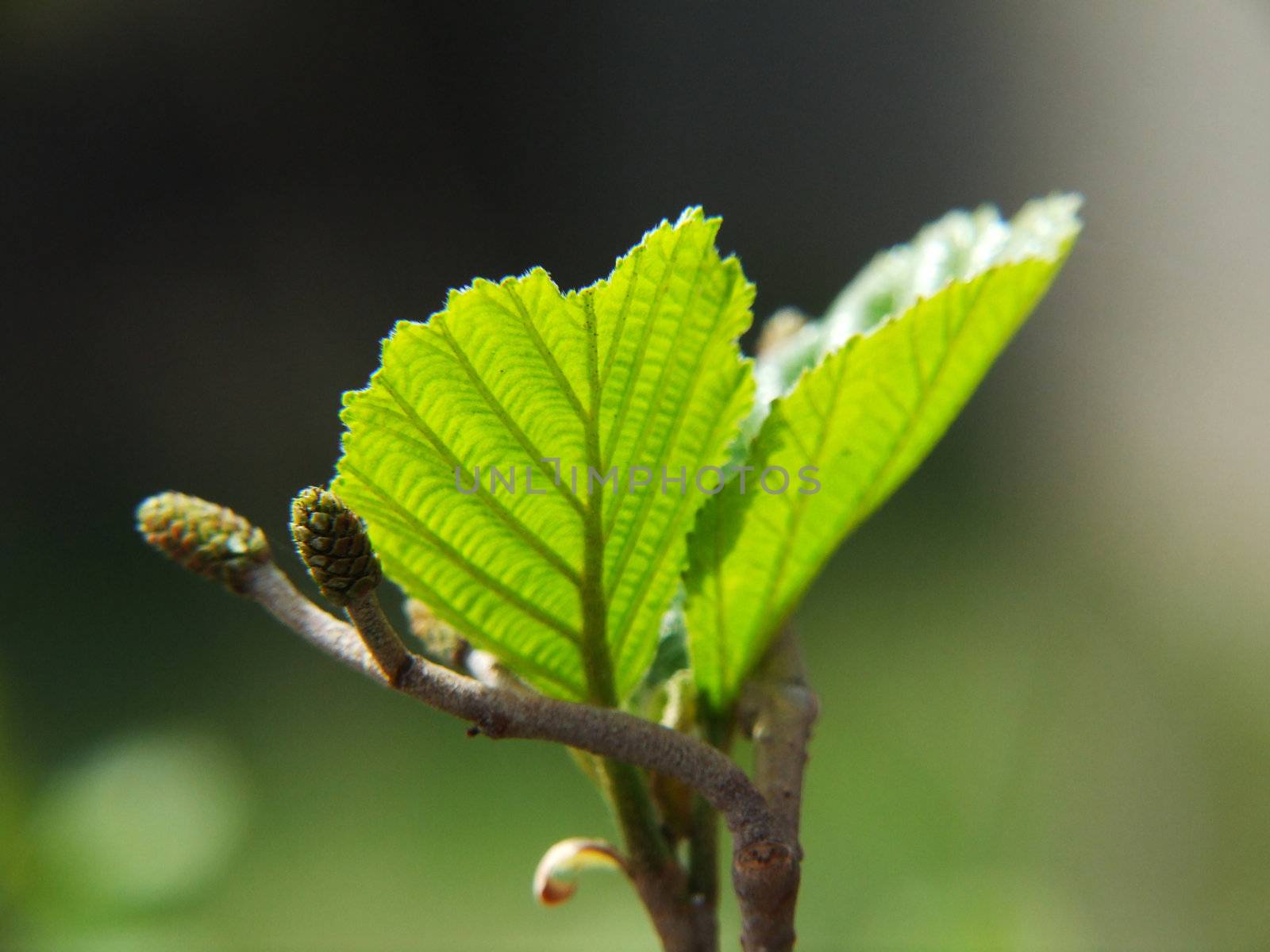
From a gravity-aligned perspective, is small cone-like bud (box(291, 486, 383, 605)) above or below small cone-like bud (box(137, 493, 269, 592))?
below

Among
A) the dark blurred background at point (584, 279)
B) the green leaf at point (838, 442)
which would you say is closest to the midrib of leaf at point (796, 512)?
the green leaf at point (838, 442)

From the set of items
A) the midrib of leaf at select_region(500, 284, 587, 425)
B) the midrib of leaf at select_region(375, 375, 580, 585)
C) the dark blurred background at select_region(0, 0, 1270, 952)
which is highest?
the dark blurred background at select_region(0, 0, 1270, 952)

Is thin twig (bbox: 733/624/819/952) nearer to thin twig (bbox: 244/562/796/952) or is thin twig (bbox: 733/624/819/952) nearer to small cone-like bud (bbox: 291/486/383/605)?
thin twig (bbox: 244/562/796/952)

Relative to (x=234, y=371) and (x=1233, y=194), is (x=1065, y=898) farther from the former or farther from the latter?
(x=234, y=371)

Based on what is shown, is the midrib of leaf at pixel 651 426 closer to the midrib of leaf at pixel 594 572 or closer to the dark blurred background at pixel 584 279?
the midrib of leaf at pixel 594 572

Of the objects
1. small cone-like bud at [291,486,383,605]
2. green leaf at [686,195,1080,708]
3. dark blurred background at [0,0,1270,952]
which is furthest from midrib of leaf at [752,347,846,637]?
dark blurred background at [0,0,1270,952]

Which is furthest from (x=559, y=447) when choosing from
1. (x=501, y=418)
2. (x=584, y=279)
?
(x=584, y=279)

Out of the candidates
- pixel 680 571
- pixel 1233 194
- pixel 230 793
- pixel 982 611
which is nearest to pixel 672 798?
pixel 680 571

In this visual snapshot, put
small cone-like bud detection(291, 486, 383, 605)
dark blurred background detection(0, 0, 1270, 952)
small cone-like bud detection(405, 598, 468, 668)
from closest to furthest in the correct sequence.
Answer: small cone-like bud detection(291, 486, 383, 605) → small cone-like bud detection(405, 598, 468, 668) → dark blurred background detection(0, 0, 1270, 952)
